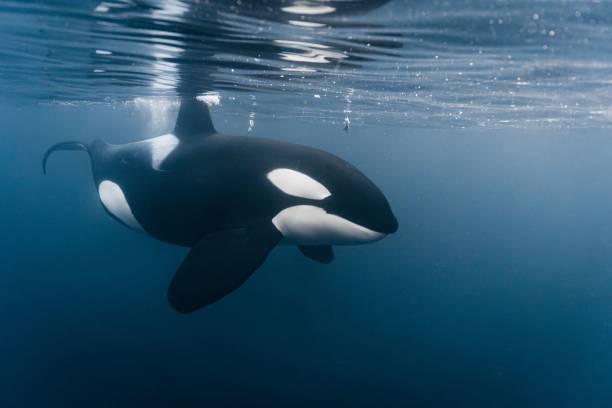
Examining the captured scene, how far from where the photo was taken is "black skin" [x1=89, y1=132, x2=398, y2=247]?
24.3 feet

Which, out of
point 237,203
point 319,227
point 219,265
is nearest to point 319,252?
point 319,227

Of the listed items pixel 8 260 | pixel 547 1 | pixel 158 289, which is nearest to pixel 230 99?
pixel 158 289

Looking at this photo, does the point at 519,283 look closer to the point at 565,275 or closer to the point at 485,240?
the point at 565,275

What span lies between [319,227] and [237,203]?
1.45 m

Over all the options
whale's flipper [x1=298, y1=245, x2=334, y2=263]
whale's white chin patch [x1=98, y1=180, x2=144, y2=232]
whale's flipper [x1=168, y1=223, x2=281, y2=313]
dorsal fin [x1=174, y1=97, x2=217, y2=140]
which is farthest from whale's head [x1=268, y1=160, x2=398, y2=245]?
whale's white chin patch [x1=98, y1=180, x2=144, y2=232]

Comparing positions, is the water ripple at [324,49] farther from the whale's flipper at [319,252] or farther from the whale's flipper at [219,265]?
the whale's flipper at [319,252]

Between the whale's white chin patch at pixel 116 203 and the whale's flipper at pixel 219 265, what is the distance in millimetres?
2954

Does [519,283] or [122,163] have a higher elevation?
[122,163]

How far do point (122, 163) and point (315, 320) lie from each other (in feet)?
29.2

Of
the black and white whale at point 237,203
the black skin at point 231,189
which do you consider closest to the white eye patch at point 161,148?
the black and white whale at point 237,203

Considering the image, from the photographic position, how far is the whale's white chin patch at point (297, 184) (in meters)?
7.52

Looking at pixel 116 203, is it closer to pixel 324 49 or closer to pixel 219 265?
pixel 219 265

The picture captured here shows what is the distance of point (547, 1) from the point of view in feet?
22.9

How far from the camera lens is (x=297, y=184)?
7629mm
